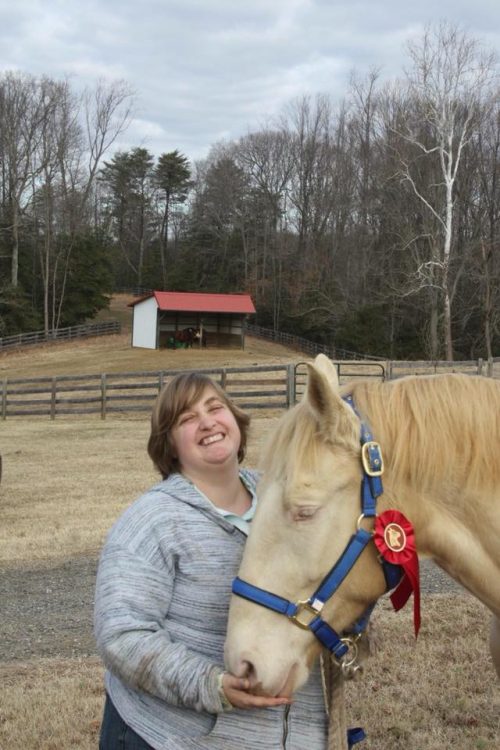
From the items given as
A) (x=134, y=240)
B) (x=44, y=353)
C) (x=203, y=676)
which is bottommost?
(x=44, y=353)

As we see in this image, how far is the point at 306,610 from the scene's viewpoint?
186 centimetres

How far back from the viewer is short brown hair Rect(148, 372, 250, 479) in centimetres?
238

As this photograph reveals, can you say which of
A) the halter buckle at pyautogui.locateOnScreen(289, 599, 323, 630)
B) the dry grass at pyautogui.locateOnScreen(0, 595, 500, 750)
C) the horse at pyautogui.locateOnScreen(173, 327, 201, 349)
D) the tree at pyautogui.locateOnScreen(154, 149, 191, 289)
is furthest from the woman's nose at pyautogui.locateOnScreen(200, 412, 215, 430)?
the tree at pyautogui.locateOnScreen(154, 149, 191, 289)

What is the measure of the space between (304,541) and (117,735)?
909 millimetres

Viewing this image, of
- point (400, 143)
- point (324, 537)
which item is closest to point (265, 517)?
point (324, 537)

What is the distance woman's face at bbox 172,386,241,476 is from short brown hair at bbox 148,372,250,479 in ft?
0.08

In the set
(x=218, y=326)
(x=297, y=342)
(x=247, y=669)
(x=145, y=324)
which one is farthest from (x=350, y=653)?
(x=297, y=342)

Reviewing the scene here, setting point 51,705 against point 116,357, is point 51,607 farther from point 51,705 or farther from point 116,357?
point 116,357

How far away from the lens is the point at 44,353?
40.3 metres

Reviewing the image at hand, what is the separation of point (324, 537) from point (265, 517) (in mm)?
167

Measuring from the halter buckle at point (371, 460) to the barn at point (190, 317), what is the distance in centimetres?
3820

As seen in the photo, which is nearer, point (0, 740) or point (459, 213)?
point (0, 740)

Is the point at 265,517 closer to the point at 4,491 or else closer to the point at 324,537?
the point at 324,537

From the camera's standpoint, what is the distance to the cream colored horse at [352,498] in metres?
1.84
